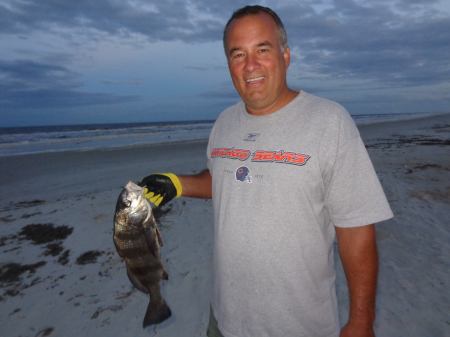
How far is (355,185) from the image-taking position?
1.87 m

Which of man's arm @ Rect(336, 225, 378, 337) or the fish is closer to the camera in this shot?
man's arm @ Rect(336, 225, 378, 337)

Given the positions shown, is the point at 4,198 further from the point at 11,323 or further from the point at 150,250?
the point at 150,250

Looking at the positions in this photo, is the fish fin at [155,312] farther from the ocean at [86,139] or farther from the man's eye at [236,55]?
the ocean at [86,139]

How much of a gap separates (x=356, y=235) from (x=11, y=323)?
4520mm

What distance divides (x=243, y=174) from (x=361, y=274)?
0.87 metres

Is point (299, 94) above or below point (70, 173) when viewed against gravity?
above

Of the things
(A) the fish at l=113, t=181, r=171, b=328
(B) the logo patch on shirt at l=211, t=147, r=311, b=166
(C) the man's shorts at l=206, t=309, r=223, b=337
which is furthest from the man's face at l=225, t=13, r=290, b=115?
(C) the man's shorts at l=206, t=309, r=223, b=337

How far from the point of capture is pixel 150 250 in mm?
2648

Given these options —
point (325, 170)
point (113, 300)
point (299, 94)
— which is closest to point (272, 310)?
point (325, 170)

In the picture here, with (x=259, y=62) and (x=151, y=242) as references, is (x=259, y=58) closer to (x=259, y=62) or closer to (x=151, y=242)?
(x=259, y=62)

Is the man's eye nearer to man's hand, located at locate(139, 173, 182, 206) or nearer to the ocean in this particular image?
man's hand, located at locate(139, 173, 182, 206)

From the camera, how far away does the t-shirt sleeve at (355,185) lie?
73.5 inches

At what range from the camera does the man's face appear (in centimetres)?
223

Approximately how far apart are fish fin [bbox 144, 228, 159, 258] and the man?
0.55 m
